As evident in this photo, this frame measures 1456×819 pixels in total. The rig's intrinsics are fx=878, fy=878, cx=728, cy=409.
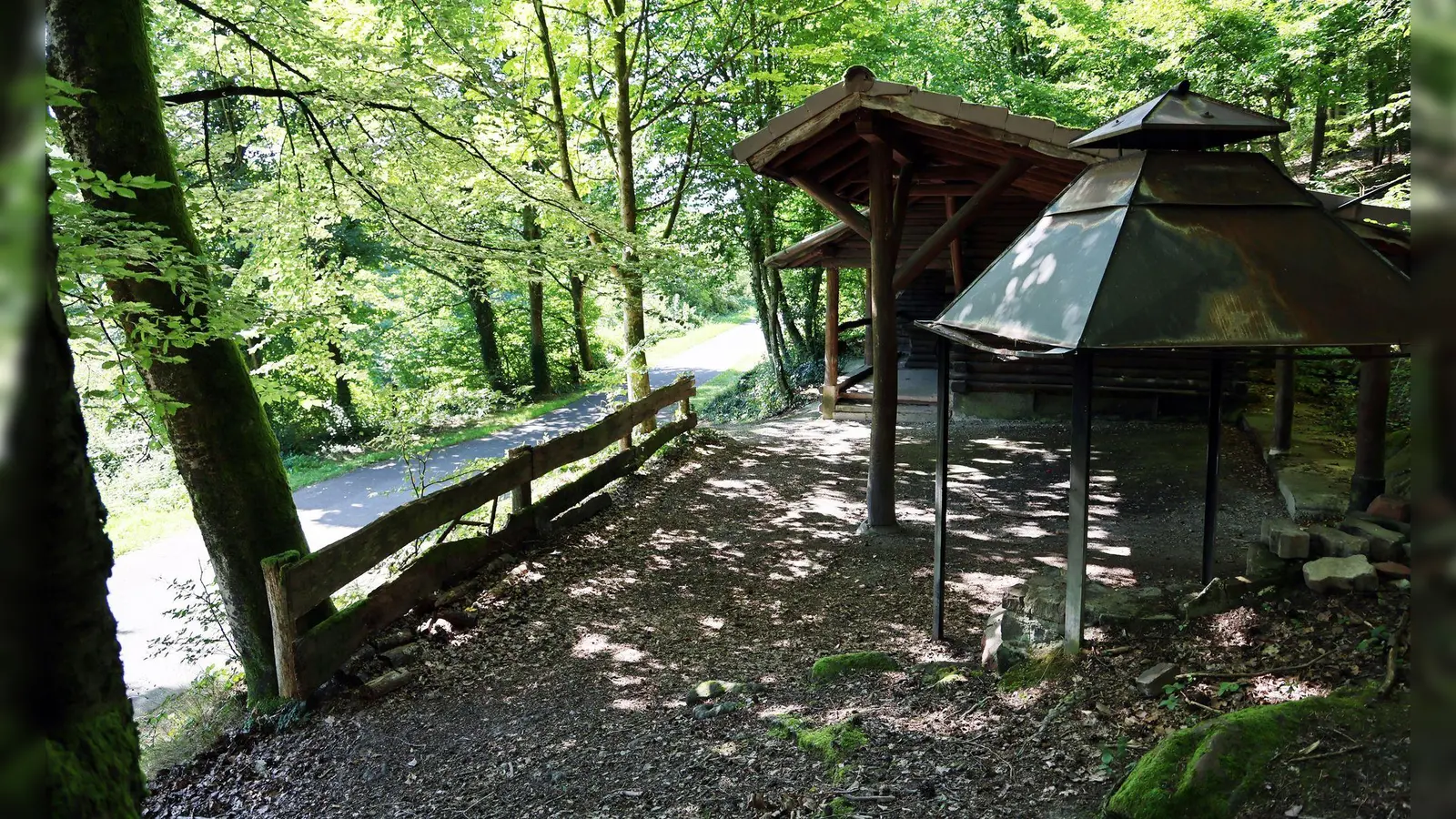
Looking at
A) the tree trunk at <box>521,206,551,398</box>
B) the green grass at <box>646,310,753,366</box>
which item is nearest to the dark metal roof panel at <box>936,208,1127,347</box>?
the tree trunk at <box>521,206,551,398</box>

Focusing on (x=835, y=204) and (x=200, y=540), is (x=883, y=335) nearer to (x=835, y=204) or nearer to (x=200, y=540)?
(x=835, y=204)

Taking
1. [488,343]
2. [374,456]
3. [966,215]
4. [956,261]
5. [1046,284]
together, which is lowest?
[374,456]

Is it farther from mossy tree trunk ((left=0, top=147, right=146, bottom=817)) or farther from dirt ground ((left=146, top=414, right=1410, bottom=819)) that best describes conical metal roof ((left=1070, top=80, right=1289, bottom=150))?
mossy tree trunk ((left=0, top=147, right=146, bottom=817))

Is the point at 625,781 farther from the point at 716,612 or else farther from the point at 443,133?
the point at 443,133

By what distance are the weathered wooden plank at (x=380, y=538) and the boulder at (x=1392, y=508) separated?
697 centimetres

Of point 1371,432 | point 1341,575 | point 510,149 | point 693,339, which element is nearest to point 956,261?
point 510,149

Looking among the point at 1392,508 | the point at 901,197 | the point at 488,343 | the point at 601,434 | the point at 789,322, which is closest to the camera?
the point at 1392,508

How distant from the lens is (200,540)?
1512 cm

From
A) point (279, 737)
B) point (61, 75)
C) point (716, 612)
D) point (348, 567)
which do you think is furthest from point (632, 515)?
point (61, 75)

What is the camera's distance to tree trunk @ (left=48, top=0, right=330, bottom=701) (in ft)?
18.7

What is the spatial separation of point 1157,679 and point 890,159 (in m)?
5.58

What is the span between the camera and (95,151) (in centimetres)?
573

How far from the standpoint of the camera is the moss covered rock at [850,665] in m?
5.59

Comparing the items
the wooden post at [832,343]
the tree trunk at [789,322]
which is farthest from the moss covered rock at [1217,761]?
the tree trunk at [789,322]
